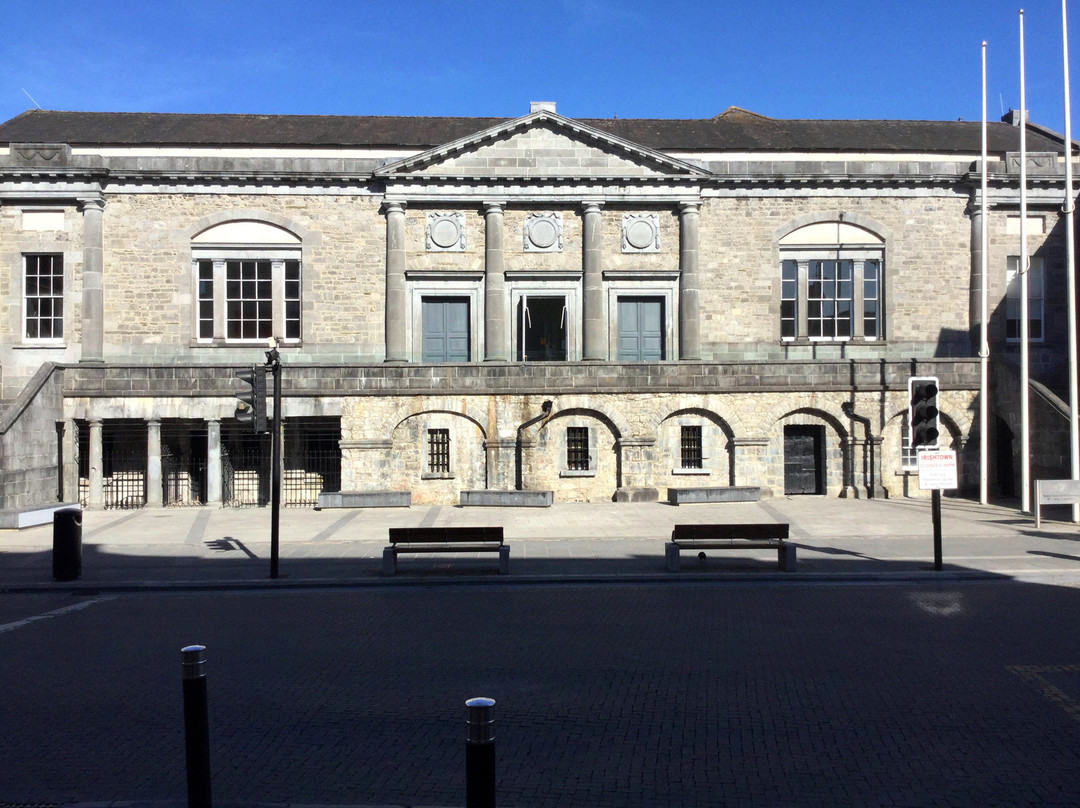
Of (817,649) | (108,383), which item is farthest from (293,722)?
(108,383)

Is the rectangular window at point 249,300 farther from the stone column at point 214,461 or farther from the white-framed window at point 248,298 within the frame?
the stone column at point 214,461

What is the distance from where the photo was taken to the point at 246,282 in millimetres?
30031

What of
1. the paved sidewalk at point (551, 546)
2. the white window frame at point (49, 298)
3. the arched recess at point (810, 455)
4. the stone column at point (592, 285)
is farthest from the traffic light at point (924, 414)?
the white window frame at point (49, 298)

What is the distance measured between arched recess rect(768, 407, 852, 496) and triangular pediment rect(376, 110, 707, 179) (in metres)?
9.07

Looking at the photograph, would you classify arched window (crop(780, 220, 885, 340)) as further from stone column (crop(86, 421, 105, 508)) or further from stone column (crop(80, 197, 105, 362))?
stone column (crop(80, 197, 105, 362))

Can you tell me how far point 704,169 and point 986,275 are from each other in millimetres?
9898

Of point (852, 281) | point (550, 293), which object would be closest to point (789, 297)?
point (852, 281)

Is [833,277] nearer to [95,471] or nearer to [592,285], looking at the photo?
[592,285]

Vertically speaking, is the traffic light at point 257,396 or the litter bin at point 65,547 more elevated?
the traffic light at point 257,396

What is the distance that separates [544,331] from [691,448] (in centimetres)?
708

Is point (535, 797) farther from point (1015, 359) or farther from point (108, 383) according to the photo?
point (1015, 359)

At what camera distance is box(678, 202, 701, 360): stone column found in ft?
98.8

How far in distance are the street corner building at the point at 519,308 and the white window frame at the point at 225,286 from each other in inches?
3.5

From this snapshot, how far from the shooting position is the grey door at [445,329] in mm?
30625
